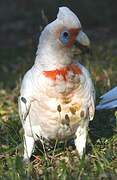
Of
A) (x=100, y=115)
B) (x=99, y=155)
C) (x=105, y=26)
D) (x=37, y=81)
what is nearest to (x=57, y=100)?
(x=37, y=81)

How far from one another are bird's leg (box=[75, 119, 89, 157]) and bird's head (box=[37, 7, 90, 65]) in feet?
1.47

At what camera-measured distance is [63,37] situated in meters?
4.36

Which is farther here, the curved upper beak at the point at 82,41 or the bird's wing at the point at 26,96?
the bird's wing at the point at 26,96

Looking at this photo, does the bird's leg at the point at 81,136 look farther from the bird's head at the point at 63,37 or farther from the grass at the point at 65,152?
the bird's head at the point at 63,37

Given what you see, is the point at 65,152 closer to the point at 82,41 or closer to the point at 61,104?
the point at 61,104

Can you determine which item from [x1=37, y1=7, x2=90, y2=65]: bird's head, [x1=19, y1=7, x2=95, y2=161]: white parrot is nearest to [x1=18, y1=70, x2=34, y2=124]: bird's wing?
[x1=19, y1=7, x2=95, y2=161]: white parrot

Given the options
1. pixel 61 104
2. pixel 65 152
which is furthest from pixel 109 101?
pixel 61 104

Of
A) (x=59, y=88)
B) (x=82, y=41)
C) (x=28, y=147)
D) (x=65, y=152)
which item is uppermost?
(x=82, y=41)

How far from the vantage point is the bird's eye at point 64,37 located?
4348 mm

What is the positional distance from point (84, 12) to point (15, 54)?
9.94 feet

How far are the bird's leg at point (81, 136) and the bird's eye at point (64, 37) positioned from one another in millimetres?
575

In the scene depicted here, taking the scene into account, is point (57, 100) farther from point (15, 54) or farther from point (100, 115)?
point (15, 54)

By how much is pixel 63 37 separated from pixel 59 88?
34 centimetres

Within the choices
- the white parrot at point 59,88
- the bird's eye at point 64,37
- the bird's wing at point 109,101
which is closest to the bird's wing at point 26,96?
the white parrot at point 59,88
